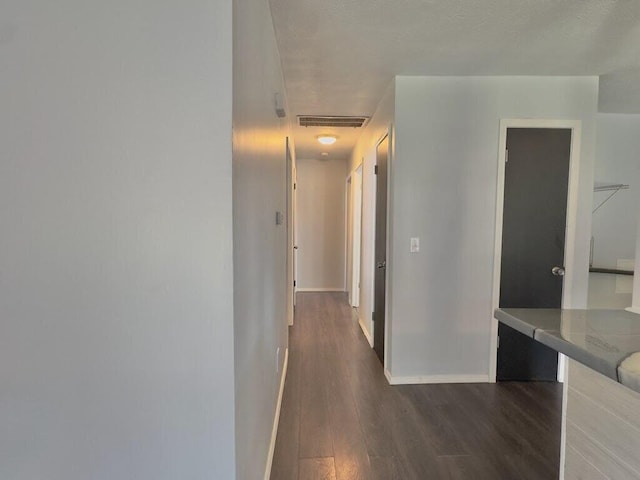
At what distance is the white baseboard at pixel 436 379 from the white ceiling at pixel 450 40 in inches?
92.9

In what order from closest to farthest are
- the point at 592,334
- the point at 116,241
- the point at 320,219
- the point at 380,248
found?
1. the point at 116,241
2. the point at 592,334
3. the point at 380,248
4. the point at 320,219

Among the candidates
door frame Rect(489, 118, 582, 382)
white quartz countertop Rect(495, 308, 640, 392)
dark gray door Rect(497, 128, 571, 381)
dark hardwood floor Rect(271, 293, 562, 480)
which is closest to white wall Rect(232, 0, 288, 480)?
dark hardwood floor Rect(271, 293, 562, 480)

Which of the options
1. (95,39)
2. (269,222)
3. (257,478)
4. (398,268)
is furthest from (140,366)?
(398,268)

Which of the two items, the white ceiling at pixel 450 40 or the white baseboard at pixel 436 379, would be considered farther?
the white baseboard at pixel 436 379

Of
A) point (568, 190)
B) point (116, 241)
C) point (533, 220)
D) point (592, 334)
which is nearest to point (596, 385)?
point (592, 334)

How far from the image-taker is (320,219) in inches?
252

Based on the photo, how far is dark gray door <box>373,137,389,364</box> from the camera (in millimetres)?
3104

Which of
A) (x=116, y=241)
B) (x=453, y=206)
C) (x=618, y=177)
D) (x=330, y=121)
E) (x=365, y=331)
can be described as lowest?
(x=365, y=331)

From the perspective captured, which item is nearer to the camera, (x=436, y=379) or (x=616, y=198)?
(x=436, y=379)

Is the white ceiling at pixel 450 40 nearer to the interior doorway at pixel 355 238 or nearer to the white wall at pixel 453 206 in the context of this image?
the white wall at pixel 453 206

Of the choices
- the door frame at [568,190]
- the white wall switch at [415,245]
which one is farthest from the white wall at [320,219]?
the door frame at [568,190]

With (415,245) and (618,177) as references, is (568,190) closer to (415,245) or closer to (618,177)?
(415,245)

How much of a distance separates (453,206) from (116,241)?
2.37m

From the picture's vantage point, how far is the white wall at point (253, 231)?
3.39 feet
